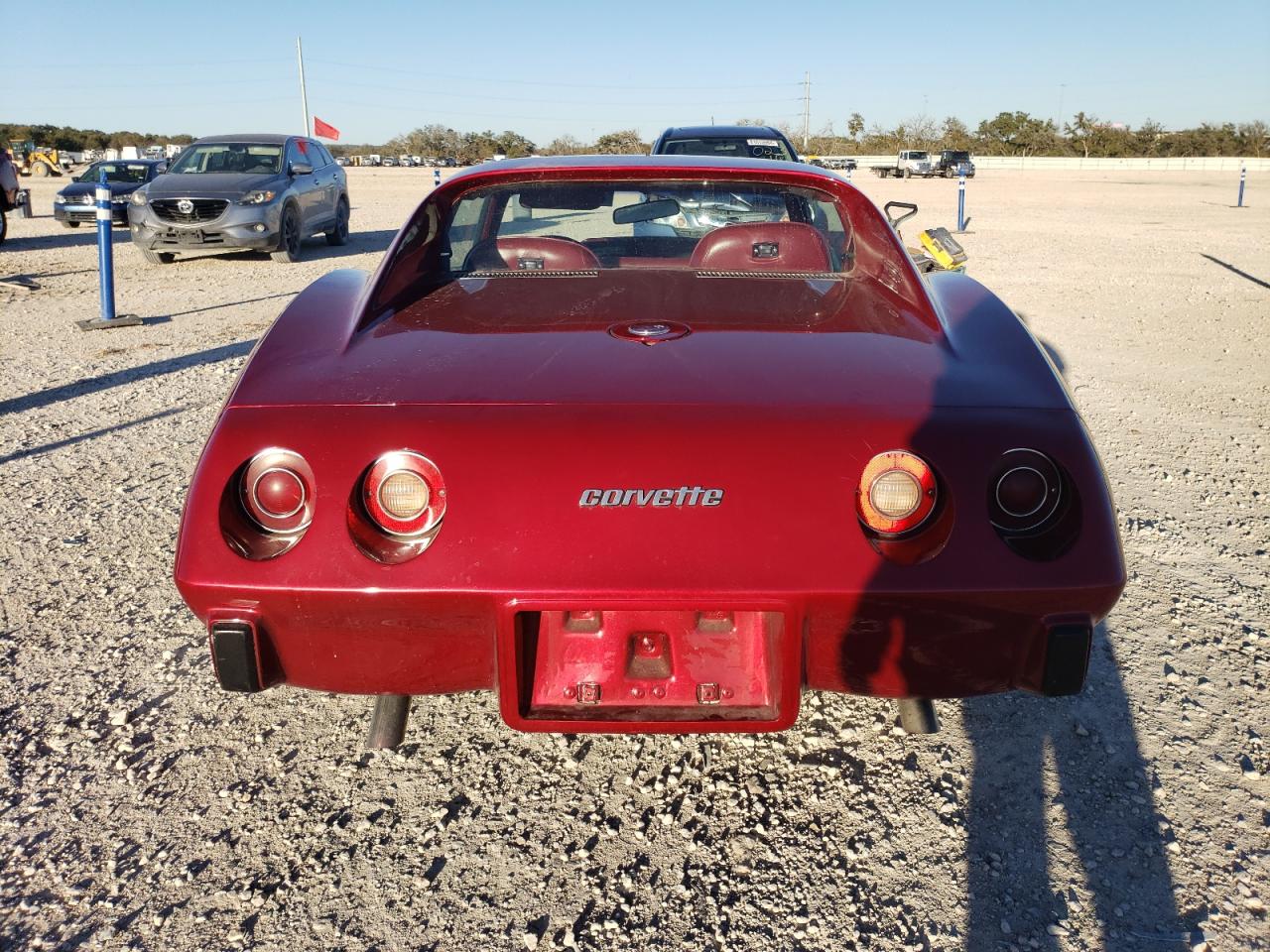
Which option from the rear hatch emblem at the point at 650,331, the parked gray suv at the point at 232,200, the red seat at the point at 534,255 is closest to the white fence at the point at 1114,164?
the parked gray suv at the point at 232,200

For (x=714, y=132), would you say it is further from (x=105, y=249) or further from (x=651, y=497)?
(x=651, y=497)

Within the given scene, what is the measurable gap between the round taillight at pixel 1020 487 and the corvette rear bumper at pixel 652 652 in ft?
0.58

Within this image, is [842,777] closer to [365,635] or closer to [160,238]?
[365,635]

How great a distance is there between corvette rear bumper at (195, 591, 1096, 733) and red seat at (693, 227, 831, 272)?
4.14ft

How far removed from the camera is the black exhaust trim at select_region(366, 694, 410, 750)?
2.34 meters

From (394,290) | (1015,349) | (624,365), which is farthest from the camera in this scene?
(394,290)

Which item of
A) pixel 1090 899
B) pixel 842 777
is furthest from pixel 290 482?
pixel 1090 899

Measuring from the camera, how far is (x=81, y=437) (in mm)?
5094

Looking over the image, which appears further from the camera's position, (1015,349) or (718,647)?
(1015,349)

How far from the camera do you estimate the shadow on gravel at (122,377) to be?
579 centimetres

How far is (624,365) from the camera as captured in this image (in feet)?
6.75

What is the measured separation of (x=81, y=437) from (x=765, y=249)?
4.01 metres

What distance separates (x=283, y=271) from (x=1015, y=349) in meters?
11.2

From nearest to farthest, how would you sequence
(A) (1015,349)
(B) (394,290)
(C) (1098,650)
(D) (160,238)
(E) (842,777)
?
(A) (1015,349) < (E) (842,777) < (B) (394,290) < (C) (1098,650) < (D) (160,238)
